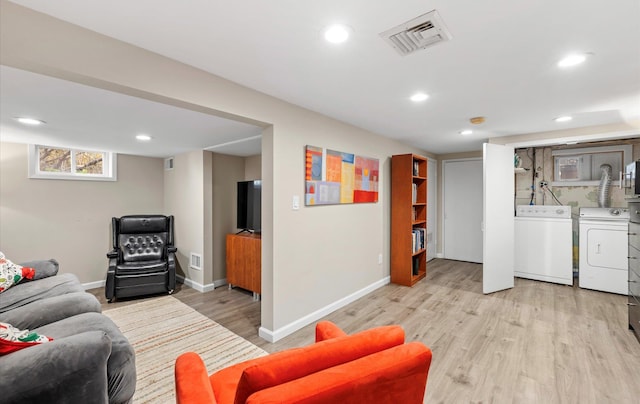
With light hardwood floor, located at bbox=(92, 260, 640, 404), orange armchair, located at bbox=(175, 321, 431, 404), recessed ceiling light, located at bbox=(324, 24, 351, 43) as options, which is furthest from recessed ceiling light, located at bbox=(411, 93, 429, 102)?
light hardwood floor, located at bbox=(92, 260, 640, 404)

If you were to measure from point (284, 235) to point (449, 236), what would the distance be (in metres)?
4.47

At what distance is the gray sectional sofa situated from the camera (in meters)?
1.21

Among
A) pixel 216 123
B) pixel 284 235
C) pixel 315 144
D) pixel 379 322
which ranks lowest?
pixel 379 322

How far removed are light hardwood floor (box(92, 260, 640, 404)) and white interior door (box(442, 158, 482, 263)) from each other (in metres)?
1.36

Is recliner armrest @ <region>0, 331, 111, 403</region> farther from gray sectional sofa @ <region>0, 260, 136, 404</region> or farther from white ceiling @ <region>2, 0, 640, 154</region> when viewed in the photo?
white ceiling @ <region>2, 0, 640, 154</region>

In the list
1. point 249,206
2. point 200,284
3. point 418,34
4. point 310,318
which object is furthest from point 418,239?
point 200,284

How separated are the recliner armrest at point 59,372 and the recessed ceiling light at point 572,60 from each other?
10.8ft

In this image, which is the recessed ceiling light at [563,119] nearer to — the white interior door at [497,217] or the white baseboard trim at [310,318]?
the white interior door at [497,217]

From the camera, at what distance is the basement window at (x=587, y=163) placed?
161 inches

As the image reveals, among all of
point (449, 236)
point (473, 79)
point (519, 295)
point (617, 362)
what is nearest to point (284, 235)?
point (473, 79)

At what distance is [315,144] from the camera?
2.97 meters

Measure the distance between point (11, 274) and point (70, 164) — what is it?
2.35 meters

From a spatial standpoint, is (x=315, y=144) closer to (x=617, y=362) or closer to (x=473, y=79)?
(x=473, y=79)

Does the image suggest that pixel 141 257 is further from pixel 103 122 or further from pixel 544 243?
pixel 544 243
